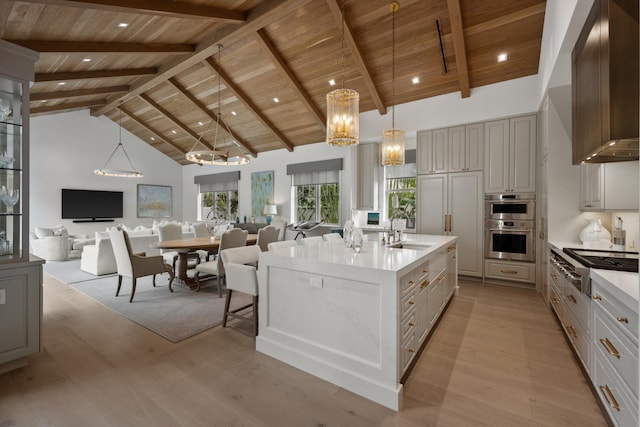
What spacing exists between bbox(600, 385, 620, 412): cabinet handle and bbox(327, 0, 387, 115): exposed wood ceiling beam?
14.9 feet

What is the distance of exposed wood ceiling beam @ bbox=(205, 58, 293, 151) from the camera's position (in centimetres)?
559

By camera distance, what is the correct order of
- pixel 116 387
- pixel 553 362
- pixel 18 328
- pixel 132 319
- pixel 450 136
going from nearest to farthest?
pixel 116 387 → pixel 18 328 → pixel 553 362 → pixel 132 319 → pixel 450 136

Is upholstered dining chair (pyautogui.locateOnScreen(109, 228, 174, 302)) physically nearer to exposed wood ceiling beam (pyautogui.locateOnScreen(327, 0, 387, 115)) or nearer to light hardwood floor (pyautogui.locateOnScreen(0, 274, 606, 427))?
Answer: light hardwood floor (pyautogui.locateOnScreen(0, 274, 606, 427))

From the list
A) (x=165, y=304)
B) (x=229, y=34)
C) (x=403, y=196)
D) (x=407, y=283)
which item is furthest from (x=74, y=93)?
(x=407, y=283)

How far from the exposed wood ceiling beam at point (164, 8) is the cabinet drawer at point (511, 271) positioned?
5.36 meters

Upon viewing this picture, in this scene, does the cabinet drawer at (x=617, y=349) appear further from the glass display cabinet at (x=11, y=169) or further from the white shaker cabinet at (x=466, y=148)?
the glass display cabinet at (x=11, y=169)

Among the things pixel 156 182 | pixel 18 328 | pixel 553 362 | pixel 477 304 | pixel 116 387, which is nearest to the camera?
pixel 116 387

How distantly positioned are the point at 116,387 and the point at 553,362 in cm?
334

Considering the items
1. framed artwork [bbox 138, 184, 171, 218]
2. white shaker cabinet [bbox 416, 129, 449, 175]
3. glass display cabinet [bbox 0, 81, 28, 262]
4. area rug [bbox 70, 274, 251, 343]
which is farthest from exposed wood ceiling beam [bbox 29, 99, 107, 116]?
white shaker cabinet [bbox 416, 129, 449, 175]

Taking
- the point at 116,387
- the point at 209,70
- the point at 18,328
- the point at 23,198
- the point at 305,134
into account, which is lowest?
the point at 116,387

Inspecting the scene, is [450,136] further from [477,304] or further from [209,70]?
[209,70]

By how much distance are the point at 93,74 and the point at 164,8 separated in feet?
9.70

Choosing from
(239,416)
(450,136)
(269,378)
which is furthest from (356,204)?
(239,416)

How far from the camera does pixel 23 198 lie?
7.41ft
